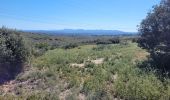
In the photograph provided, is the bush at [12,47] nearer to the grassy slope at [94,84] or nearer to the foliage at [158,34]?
the grassy slope at [94,84]

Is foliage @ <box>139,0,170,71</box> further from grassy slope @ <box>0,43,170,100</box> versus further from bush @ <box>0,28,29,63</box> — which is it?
bush @ <box>0,28,29,63</box>

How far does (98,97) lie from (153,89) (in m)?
2.11

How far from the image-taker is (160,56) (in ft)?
63.4

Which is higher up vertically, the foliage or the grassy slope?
the foliage

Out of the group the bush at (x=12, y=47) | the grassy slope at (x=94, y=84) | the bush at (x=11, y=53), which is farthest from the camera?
the bush at (x=12, y=47)

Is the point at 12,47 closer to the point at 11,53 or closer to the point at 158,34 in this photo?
the point at 11,53

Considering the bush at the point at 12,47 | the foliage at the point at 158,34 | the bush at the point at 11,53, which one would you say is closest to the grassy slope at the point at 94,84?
the bush at the point at 11,53

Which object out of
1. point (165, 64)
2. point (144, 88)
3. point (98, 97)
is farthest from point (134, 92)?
point (165, 64)

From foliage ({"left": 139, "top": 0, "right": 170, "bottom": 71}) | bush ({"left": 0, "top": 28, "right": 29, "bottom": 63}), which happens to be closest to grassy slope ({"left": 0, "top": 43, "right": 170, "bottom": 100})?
bush ({"left": 0, "top": 28, "right": 29, "bottom": 63})

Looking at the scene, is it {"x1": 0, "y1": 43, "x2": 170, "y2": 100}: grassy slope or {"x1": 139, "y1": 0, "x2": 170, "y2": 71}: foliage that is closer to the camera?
{"x1": 0, "y1": 43, "x2": 170, "y2": 100}: grassy slope

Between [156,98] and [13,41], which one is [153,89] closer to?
[156,98]

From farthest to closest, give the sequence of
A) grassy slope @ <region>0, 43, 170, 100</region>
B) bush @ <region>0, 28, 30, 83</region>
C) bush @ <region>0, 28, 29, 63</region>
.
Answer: bush @ <region>0, 28, 29, 63</region> → bush @ <region>0, 28, 30, 83</region> → grassy slope @ <region>0, 43, 170, 100</region>

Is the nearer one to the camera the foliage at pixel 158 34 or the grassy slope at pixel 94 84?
the grassy slope at pixel 94 84

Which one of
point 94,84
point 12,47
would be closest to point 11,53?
point 12,47
